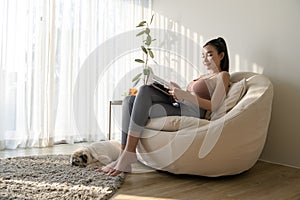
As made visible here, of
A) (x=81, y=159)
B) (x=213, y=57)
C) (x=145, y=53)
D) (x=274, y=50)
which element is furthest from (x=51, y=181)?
(x=145, y=53)

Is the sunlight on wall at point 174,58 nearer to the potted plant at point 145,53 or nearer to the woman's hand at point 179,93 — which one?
the potted plant at point 145,53

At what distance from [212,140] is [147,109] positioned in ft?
1.50

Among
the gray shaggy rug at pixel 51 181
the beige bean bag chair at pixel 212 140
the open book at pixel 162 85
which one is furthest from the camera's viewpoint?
the open book at pixel 162 85

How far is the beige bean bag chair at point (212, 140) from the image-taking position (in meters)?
1.87

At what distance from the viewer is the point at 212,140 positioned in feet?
6.07

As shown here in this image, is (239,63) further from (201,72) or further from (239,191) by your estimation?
(239,191)

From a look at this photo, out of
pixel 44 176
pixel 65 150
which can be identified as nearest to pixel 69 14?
pixel 65 150

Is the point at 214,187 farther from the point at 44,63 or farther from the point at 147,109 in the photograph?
the point at 44,63

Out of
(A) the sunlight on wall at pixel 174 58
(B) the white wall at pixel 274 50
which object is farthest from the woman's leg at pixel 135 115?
(A) the sunlight on wall at pixel 174 58

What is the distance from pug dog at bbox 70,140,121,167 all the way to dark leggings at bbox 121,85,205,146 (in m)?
0.24

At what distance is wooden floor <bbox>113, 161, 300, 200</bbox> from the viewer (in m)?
1.66

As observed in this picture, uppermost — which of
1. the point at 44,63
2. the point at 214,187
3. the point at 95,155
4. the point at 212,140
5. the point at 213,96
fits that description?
the point at 44,63

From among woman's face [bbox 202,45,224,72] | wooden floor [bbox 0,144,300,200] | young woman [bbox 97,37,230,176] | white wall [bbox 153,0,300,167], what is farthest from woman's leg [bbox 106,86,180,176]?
white wall [bbox 153,0,300,167]

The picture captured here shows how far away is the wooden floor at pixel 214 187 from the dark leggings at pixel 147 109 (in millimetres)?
324
